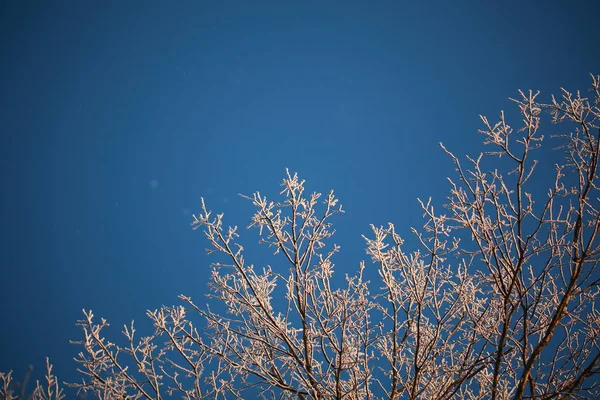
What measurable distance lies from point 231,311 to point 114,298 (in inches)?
7962

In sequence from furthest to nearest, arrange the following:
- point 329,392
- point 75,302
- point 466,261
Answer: point 75,302, point 466,261, point 329,392

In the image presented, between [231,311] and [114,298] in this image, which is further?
[114,298]

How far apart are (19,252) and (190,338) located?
238405mm

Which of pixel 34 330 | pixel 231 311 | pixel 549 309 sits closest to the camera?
pixel 231 311

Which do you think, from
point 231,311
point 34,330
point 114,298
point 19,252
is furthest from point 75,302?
point 231,311

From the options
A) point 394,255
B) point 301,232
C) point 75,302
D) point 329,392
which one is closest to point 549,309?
point 394,255

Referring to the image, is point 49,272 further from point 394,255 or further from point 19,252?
point 394,255

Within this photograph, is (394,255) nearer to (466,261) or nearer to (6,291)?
(466,261)

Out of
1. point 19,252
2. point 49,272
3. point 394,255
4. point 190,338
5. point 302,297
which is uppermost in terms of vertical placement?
point 19,252

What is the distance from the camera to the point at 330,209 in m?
3.24

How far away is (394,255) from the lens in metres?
3.28

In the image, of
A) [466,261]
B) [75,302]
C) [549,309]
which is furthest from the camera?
[75,302]

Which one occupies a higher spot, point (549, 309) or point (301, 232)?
point (301, 232)

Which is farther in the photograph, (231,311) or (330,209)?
(231,311)
